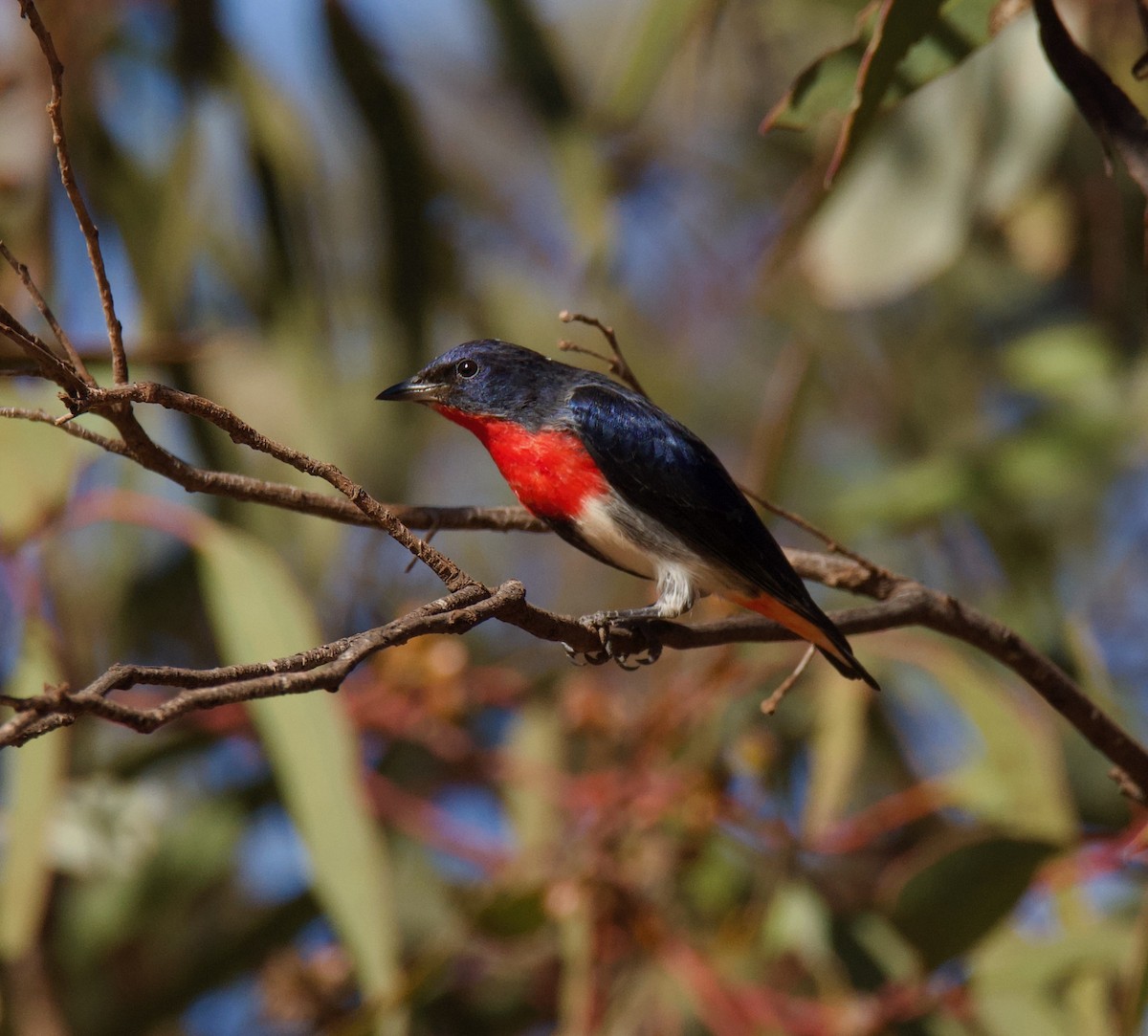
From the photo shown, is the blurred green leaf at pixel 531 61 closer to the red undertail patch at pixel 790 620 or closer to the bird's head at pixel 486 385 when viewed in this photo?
the bird's head at pixel 486 385

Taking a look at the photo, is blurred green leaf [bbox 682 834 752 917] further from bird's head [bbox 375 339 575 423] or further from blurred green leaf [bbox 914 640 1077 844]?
bird's head [bbox 375 339 575 423]

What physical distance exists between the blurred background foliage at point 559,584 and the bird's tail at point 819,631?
57 centimetres

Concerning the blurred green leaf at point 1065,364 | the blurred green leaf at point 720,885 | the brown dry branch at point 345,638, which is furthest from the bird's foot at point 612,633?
the blurred green leaf at point 1065,364

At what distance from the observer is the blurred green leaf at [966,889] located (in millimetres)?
2561

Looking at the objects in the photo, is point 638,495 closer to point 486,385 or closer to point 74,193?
point 486,385

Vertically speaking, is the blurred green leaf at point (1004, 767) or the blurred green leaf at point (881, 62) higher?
the blurred green leaf at point (881, 62)

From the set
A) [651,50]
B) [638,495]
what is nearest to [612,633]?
[638,495]

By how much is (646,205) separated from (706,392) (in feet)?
2.49

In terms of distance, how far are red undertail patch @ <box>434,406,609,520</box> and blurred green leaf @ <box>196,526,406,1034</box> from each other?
55 cm

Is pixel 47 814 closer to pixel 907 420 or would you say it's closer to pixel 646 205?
pixel 907 420

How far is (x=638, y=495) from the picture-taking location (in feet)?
7.95

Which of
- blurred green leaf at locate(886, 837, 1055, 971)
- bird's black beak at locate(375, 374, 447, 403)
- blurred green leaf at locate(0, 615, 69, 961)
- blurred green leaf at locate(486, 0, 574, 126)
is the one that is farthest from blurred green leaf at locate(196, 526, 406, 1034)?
blurred green leaf at locate(486, 0, 574, 126)

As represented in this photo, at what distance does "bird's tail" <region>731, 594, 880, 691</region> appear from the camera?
1998mm

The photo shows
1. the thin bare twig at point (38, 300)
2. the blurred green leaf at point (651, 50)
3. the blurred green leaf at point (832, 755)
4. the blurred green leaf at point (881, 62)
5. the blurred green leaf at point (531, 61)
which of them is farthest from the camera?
the blurred green leaf at point (531, 61)
